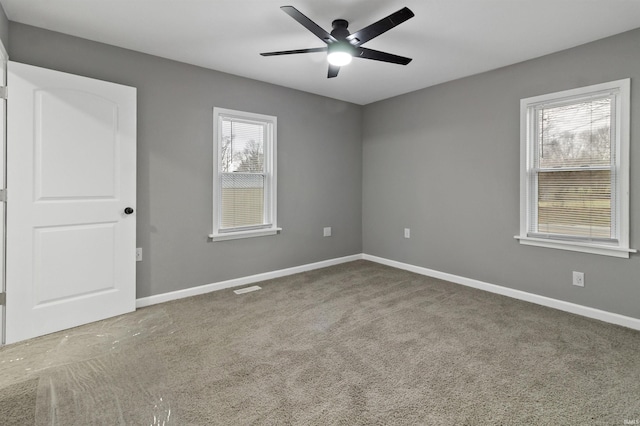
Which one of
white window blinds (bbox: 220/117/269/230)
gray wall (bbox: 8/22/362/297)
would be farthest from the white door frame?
white window blinds (bbox: 220/117/269/230)

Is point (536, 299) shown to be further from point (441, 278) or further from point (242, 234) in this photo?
point (242, 234)

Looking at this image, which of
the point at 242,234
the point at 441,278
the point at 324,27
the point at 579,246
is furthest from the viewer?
the point at 441,278

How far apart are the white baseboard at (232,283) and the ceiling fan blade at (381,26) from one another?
112 inches

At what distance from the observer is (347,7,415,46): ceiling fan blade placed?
6.70 ft

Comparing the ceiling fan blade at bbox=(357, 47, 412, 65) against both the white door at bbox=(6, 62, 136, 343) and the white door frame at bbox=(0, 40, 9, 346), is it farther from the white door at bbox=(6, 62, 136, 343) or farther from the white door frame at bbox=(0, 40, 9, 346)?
the white door frame at bbox=(0, 40, 9, 346)

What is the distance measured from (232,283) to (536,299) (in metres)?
3.32

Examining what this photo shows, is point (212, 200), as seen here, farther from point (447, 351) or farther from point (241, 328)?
point (447, 351)

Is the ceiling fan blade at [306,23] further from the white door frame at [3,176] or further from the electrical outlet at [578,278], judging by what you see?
the electrical outlet at [578,278]

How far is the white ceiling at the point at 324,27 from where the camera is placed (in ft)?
7.88

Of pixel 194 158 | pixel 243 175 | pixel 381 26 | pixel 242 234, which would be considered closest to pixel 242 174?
pixel 243 175

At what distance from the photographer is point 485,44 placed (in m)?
3.02

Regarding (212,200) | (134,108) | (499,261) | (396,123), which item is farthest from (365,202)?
(134,108)

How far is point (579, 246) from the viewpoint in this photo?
3090mm

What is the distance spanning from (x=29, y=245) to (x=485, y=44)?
4.26m
